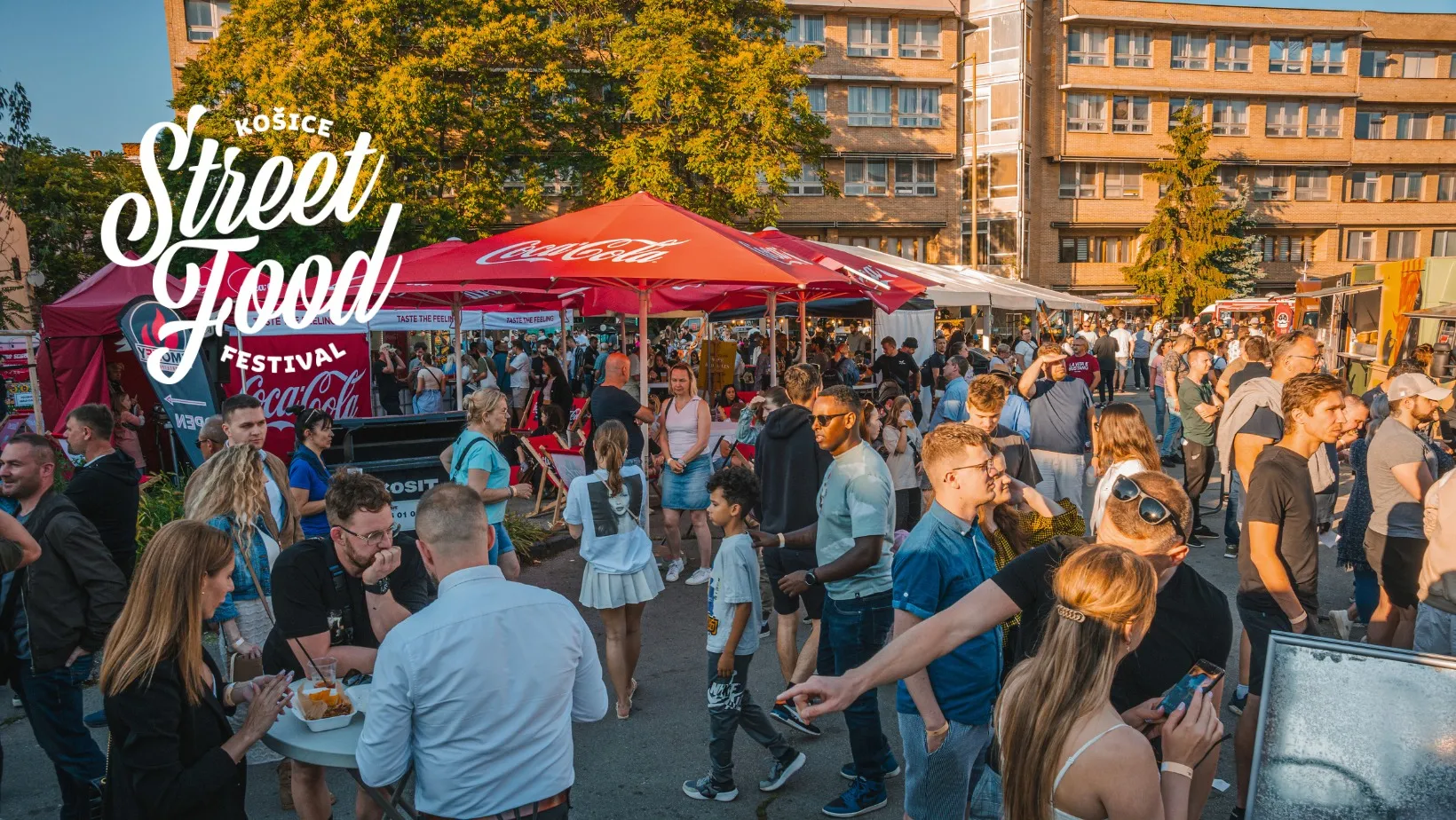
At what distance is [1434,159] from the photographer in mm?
46781

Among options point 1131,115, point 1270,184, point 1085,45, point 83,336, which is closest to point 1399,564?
point 83,336

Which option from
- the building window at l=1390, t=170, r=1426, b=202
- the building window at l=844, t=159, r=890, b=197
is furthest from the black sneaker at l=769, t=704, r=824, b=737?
the building window at l=1390, t=170, r=1426, b=202

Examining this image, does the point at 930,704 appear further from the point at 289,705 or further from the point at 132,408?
the point at 132,408

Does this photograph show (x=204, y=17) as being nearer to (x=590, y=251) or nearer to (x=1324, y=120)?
(x=590, y=251)

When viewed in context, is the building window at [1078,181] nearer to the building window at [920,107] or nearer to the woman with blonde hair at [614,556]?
the building window at [920,107]

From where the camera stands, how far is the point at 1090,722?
1985 millimetres

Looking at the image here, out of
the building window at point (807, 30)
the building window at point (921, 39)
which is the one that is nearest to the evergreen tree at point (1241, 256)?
the building window at point (921, 39)

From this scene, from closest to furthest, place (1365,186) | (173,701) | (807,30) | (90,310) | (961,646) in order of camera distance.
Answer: (173,701) < (961,646) < (90,310) < (807,30) < (1365,186)

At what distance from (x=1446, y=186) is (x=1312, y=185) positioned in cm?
880

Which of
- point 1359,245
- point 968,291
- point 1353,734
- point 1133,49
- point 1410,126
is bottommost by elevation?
point 1353,734

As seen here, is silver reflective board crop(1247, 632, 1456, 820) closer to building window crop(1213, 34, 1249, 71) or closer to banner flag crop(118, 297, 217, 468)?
banner flag crop(118, 297, 217, 468)

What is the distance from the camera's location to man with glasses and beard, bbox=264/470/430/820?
333 cm

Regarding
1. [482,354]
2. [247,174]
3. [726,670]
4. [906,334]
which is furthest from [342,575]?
[247,174]

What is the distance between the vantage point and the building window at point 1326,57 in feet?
147
